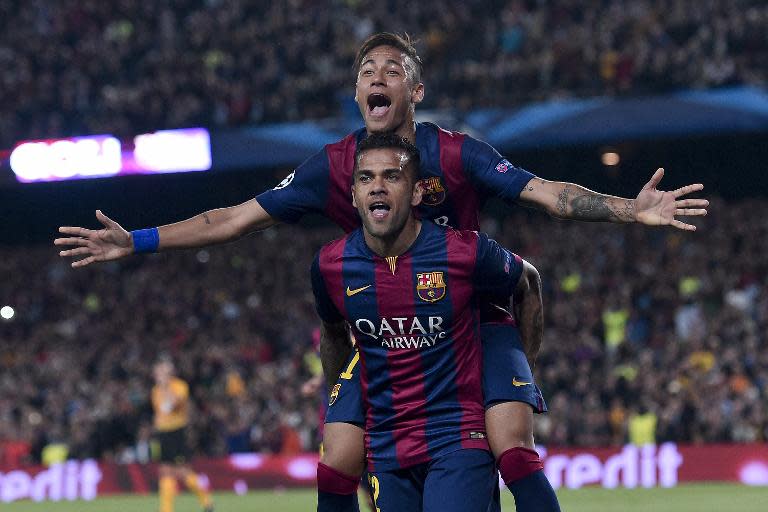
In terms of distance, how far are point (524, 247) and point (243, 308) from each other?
17.5ft

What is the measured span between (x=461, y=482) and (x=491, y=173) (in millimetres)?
1443

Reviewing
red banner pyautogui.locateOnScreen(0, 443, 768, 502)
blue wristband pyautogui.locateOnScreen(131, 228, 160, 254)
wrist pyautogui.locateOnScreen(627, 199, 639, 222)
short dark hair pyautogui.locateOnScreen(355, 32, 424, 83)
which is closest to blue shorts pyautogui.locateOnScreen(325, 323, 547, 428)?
wrist pyautogui.locateOnScreen(627, 199, 639, 222)

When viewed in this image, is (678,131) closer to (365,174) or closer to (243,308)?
(243,308)

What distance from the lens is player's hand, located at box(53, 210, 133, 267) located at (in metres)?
6.20

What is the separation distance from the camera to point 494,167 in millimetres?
6262

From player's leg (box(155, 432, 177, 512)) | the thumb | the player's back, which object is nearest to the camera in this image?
the thumb

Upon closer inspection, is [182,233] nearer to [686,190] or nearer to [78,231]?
[78,231]

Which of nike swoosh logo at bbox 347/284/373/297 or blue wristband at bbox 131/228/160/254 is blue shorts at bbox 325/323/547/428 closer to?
nike swoosh logo at bbox 347/284/373/297

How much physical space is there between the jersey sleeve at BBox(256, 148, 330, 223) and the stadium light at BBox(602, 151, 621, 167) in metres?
18.7

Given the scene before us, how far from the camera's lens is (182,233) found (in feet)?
21.0

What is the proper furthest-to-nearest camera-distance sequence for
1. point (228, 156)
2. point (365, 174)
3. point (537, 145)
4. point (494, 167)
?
point (228, 156), point (537, 145), point (494, 167), point (365, 174)

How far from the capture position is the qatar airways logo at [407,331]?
589 cm

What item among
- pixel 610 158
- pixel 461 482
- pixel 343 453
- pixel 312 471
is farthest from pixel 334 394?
pixel 610 158

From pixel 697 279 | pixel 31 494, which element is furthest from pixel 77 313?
pixel 697 279
